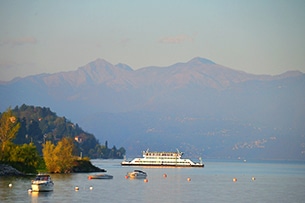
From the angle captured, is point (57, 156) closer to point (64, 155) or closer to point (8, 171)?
point (64, 155)

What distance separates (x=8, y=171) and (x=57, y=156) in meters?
22.5

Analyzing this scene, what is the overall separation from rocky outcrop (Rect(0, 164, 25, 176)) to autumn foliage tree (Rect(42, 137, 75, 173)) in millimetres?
17409

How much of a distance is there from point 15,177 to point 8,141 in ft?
58.4

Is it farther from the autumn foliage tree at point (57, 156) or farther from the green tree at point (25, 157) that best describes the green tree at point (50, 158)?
the green tree at point (25, 157)

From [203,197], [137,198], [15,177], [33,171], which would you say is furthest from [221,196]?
[33,171]

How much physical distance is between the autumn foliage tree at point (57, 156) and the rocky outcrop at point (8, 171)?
1741 cm

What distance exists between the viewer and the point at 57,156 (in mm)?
172375

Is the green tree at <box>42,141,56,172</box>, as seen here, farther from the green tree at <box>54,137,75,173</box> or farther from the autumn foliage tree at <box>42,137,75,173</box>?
the green tree at <box>54,137,75,173</box>

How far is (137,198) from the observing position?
106375 mm

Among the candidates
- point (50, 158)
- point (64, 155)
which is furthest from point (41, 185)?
point (64, 155)

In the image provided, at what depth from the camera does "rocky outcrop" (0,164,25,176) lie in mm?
149512

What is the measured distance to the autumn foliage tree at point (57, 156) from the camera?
170m

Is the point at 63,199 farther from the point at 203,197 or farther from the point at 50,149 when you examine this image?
the point at 50,149

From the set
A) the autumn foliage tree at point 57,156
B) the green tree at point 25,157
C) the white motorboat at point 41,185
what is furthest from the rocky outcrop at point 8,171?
the white motorboat at point 41,185
